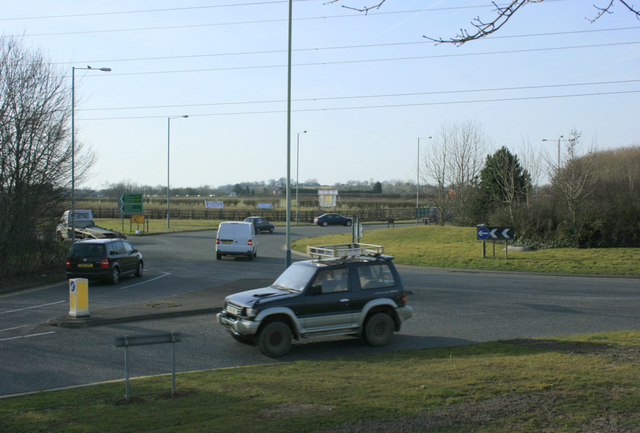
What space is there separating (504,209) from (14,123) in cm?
2782

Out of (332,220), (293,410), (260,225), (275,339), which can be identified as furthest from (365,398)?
(332,220)

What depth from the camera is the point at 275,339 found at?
1035 cm

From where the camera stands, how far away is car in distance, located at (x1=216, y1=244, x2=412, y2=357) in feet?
33.8

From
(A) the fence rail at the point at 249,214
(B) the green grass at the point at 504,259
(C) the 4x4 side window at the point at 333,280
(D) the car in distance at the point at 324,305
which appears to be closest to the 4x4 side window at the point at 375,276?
(D) the car in distance at the point at 324,305

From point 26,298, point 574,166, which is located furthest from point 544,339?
point 574,166

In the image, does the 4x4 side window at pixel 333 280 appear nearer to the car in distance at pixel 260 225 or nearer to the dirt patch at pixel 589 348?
the dirt patch at pixel 589 348

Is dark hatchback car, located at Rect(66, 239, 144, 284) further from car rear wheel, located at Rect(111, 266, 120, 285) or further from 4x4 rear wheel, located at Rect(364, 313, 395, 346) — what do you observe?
4x4 rear wheel, located at Rect(364, 313, 395, 346)

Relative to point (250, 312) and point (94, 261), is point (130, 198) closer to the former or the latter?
point (94, 261)

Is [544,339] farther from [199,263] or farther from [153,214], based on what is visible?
[153,214]

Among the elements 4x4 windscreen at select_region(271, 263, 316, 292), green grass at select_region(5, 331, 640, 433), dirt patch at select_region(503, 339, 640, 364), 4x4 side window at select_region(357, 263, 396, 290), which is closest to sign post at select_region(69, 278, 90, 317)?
4x4 windscreen at select_region(271, 263, 316, 292)

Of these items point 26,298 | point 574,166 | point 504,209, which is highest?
point 574,166

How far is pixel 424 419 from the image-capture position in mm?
6250

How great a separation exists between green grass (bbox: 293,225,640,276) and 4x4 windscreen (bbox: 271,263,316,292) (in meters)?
17.7

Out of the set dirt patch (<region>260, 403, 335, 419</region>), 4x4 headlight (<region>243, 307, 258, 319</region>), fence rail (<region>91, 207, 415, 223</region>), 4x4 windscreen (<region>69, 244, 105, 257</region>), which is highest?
fence rail (<region>91, 207, 415, 223</region>)
